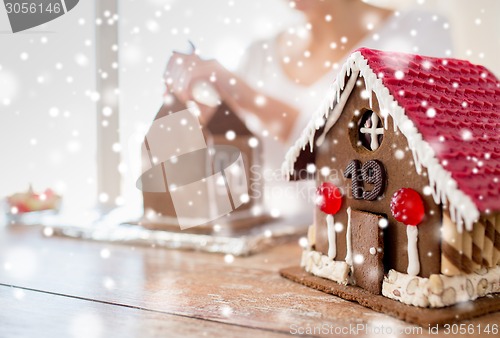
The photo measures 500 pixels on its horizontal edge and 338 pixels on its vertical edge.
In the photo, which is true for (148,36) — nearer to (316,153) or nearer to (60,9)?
(60,9)

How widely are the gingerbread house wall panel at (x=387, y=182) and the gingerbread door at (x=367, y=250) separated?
0.07ft

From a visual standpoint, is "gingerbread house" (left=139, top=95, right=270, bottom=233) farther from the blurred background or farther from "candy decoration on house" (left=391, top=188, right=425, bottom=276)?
"candy decoration on house" (left=391, top=188, right=425, bottom=276)

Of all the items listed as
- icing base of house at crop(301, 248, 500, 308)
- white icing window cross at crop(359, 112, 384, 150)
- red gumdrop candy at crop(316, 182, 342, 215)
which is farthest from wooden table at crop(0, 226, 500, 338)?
white icing window cross at crop(359, 112, 384, 150)

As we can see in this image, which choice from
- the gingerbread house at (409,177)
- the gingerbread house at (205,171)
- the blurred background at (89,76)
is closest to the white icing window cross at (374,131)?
the gingerbread house at (409,177)

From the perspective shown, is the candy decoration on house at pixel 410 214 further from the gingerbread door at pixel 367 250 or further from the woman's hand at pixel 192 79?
the woman's hand at pixel 192 79

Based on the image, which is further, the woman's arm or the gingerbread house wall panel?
the woman's arm

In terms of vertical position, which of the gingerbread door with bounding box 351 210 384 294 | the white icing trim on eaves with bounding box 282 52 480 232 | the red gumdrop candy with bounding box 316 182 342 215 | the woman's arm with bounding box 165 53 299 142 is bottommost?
the gingerbread door with bounding box 351 210 384 294

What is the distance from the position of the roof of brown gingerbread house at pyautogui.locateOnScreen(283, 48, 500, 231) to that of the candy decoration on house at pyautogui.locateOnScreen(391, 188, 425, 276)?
4 cm

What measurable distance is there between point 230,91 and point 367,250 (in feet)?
2.61

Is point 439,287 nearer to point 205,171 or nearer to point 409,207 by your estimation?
point 409,207

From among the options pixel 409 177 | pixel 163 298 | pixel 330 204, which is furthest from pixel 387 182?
pixel 163 298

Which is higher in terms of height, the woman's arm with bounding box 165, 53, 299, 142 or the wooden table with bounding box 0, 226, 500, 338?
the woman's arm with bounding box 165, 53, 299, 142

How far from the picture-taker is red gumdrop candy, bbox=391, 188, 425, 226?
3.18 feet

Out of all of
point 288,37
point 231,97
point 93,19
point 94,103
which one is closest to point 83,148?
point 94,103
